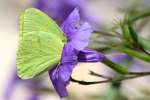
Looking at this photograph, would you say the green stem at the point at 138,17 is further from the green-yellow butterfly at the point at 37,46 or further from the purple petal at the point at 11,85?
the purple petal at the point at 11,85

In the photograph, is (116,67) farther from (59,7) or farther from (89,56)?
(59,7)

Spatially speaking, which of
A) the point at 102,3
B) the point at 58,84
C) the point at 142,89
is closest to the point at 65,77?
the point at 58,84

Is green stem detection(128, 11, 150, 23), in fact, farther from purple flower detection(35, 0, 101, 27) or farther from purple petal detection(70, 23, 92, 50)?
purple flower detection(35, 0, 101, 27)

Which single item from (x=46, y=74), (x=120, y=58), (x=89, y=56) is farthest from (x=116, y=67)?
(x=46, y=74)

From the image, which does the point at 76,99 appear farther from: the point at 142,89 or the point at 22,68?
the point at 22,68

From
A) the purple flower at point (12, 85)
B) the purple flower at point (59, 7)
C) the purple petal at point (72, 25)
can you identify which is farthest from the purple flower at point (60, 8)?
the purple petal at point (72, 25)

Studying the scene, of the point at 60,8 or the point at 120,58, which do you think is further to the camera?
the point at 60,8

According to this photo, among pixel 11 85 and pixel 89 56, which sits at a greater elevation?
pixel 89 56
